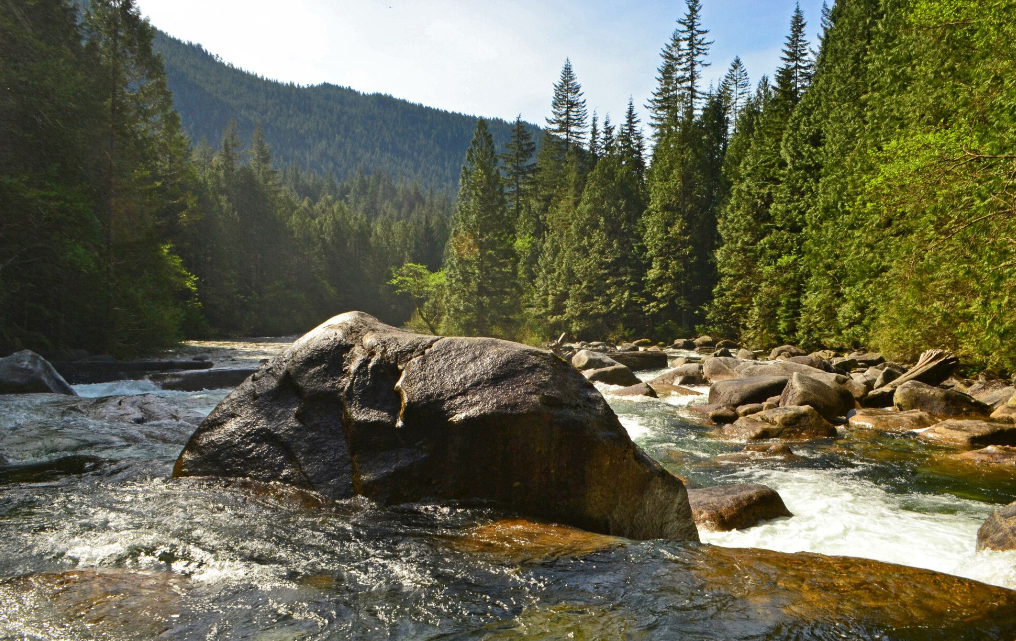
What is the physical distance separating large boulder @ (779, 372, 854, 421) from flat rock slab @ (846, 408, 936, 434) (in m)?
0.44

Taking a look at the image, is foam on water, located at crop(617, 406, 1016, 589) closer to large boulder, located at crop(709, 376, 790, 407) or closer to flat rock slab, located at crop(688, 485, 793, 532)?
flat rock slab, located at crop(688, 485, 793, 532)

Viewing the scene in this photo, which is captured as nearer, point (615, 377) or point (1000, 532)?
point (1000, 532)

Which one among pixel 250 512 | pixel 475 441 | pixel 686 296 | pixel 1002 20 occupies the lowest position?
pixel 250 512

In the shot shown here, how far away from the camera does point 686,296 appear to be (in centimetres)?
3919

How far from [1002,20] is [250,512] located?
14.5 m

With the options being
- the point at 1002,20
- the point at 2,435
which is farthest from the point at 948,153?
the point at 2,435

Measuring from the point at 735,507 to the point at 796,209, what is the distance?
81.2ft

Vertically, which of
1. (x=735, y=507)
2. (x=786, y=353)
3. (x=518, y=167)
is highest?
(x=518, y=167)

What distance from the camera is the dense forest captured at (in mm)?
12789

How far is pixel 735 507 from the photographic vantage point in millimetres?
6344

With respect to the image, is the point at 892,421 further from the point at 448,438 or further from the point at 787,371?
the point at 448,438

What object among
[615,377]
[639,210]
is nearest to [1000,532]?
[615,377]

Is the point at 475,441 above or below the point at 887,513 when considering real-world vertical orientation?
above

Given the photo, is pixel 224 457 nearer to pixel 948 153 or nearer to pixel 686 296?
pixel 948 153
